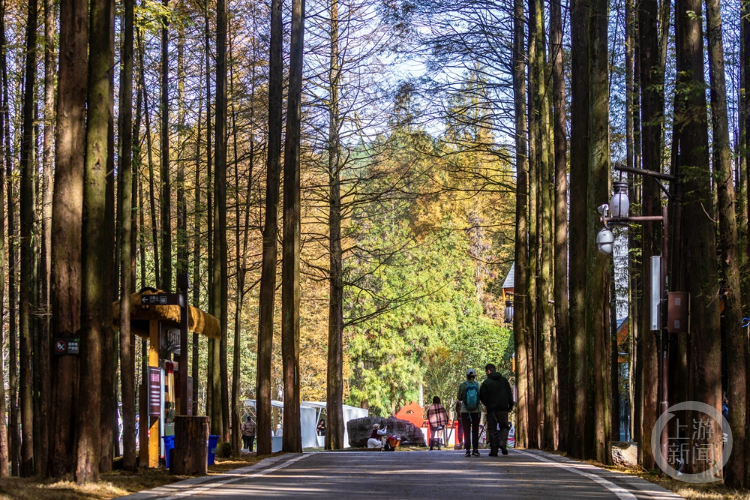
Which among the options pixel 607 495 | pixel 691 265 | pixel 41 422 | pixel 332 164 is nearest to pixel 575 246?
pixel 691 265

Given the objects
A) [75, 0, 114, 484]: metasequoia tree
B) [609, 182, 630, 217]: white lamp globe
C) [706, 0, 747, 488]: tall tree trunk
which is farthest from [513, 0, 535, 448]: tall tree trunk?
[75, 0, 114, 484]: metasequoia tree

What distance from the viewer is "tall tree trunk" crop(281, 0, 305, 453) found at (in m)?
24.0

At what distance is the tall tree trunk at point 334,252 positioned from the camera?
33650 mm

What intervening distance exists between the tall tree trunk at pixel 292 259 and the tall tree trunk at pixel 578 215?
7277mm

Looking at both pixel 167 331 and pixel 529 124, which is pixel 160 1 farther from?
pixel 529 124

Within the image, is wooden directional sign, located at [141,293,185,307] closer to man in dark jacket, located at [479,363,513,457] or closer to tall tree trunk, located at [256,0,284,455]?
tall tree trunk, located at [256,0,284,455]

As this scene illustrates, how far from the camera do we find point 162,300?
56.6ft

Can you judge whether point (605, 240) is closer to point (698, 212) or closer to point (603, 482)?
point (698, 212)

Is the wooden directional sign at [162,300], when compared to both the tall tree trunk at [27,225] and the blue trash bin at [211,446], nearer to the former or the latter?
the blue trash bin at [211,446]

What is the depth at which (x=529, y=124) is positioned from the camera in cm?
2983

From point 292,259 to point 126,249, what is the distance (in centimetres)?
779

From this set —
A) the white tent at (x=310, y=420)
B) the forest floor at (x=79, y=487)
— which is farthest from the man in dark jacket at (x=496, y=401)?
the white tent at (x=310, y=420)

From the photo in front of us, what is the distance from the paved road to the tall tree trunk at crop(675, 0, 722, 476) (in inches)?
70.4

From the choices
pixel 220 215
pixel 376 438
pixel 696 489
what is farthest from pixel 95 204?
pixel 376 438
